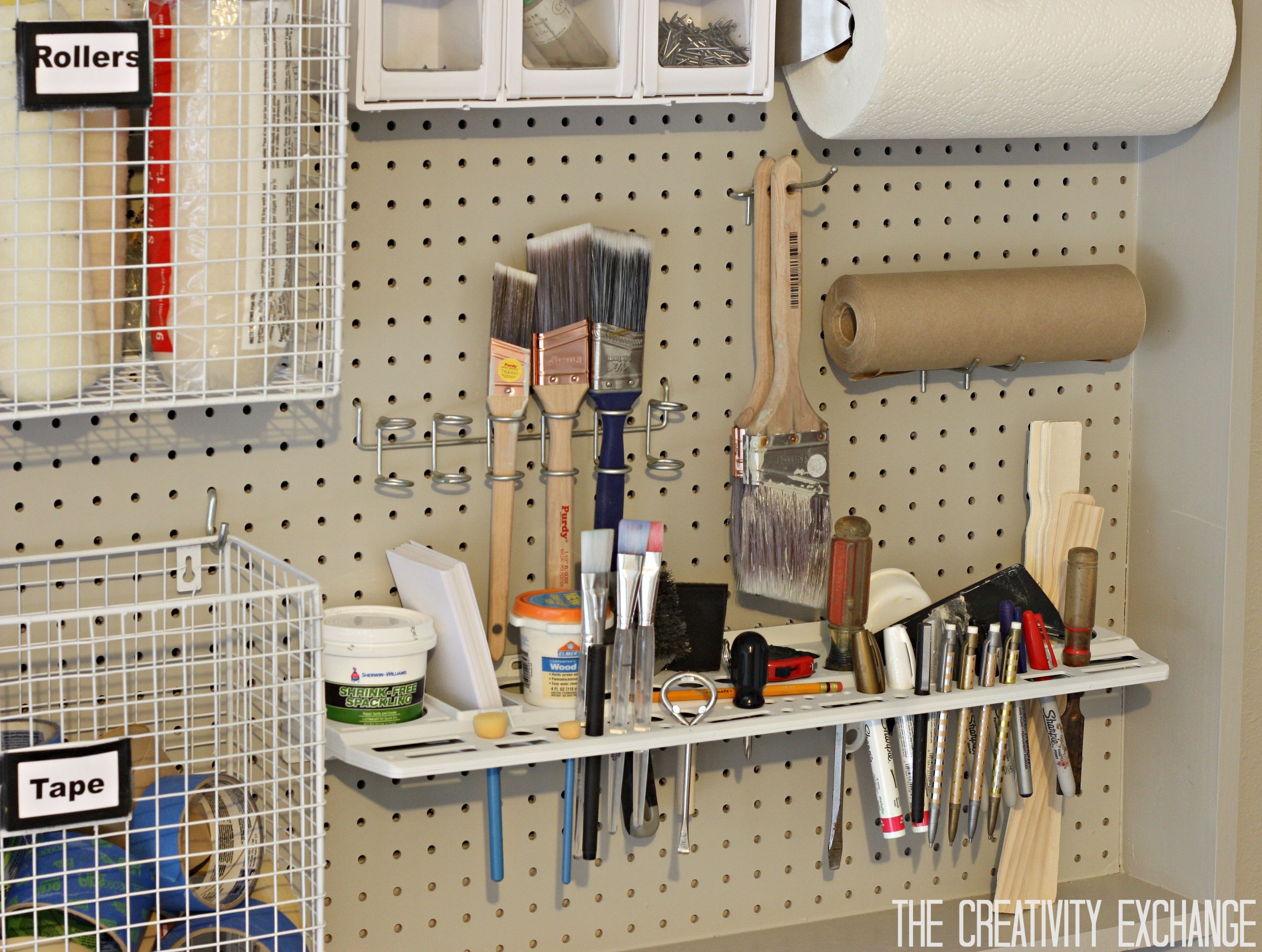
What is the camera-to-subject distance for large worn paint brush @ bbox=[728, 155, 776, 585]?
123 cm

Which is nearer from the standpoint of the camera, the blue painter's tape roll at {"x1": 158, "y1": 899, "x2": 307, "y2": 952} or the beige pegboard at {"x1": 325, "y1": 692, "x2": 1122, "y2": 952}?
the blue painter's tape roll at {"x1": 158, "y1": 899, "x2": 307, "y2": 952}

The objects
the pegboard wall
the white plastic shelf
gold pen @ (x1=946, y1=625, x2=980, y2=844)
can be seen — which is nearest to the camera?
the white plastic shelf

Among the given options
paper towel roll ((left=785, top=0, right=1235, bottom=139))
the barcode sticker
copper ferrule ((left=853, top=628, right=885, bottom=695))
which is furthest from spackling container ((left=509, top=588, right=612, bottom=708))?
paper towel roll ((left=785, top=0, right=1235, bottom=139))

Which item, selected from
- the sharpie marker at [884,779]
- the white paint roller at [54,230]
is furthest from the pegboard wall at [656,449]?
the white paint roller at [54,230]

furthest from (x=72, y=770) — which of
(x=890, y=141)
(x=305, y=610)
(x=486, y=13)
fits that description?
(x=890, y=141)

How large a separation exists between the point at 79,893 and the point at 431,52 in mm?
679

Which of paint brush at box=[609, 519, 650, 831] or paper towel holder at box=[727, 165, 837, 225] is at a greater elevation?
paper towel holder at box=[727, 165, 837, 225]

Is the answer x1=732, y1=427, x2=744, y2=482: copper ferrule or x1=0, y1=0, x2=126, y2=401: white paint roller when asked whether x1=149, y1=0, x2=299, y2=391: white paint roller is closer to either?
x1=0, y1=0, x2=126, y2=401: white paint roller

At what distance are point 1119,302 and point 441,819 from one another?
82 centimetres

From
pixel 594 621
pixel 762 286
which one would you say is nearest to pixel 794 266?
pixel 762 286

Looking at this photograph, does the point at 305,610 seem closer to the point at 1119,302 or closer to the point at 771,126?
the point at 771,126

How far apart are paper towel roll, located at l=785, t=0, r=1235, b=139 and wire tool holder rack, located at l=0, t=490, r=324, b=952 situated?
0.63 meters

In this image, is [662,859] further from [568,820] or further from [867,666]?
[867,666]

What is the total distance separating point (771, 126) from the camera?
1252mm
